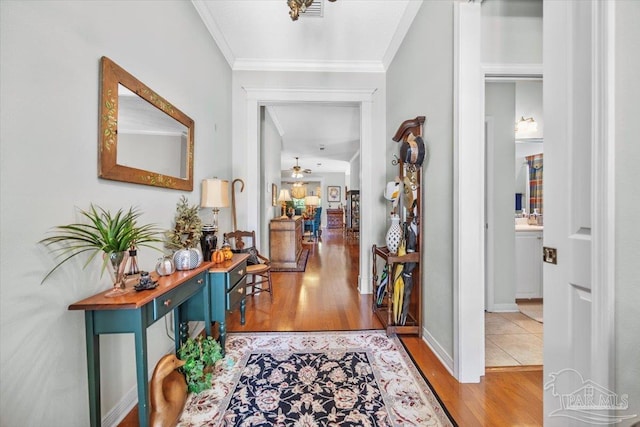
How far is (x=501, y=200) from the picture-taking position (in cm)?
296

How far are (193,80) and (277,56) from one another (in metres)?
1.39

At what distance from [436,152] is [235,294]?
80.7 inches

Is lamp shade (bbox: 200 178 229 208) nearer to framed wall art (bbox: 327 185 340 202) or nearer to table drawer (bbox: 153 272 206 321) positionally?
table drawer (bbox: 153 272 206 321)

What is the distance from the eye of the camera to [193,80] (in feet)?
7.69

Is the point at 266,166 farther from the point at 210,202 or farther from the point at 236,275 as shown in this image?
the point at 236,275

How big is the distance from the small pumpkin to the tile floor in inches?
88.9

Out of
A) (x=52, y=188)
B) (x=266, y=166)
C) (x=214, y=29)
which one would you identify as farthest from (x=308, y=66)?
Result: (x=52, y=188)

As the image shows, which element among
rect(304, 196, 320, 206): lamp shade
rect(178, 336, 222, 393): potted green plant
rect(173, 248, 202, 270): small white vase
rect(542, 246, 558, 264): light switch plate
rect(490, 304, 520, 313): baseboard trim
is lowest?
rect(490, 304, 520, 313): baseboard trim

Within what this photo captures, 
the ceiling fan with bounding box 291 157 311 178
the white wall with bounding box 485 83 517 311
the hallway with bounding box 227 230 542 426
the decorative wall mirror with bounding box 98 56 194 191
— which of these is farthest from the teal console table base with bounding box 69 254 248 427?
the ceiling fan with bounding box 291 157 311 178

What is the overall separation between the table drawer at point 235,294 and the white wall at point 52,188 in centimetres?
67

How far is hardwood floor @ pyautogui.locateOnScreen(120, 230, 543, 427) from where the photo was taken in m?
1.52

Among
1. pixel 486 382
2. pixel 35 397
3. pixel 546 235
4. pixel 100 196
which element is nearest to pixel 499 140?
pixel 546 235

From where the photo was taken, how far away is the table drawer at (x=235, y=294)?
2.05 m

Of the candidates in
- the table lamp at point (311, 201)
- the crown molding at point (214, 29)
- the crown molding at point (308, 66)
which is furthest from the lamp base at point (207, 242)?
the table lamp at point (311, 201)
